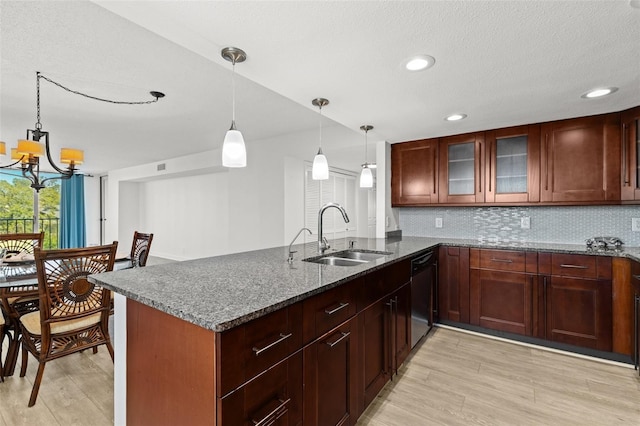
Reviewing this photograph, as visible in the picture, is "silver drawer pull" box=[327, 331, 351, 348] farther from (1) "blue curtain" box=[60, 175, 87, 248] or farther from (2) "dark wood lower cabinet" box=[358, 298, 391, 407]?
(1) "blue curtain" box=[60, 175, 87, 248]

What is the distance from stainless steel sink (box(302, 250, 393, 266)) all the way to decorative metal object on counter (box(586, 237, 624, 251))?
1899 millimetres

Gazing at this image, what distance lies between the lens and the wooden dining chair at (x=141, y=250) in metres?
3.01

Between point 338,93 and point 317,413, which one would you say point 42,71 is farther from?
point 317,413

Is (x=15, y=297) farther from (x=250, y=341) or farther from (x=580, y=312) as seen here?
(x=580, y=312)

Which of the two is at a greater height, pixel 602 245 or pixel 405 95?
pixel 405 95

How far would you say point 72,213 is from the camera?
7969mm

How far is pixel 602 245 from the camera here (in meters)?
2.66

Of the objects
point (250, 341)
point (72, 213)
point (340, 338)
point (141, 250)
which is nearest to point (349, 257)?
point (340, 338)

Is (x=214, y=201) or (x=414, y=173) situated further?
(x=214, y=201)

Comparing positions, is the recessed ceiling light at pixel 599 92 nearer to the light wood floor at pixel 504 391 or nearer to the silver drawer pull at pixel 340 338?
the light wood floor at pixel 504 391

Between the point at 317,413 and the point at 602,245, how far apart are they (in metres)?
2.90

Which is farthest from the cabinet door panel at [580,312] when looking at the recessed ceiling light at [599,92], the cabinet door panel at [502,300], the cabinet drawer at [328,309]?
the cabinet drawer at [328,309]

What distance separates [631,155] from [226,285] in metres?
3.34

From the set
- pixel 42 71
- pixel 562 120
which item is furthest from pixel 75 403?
pixel 562 120
